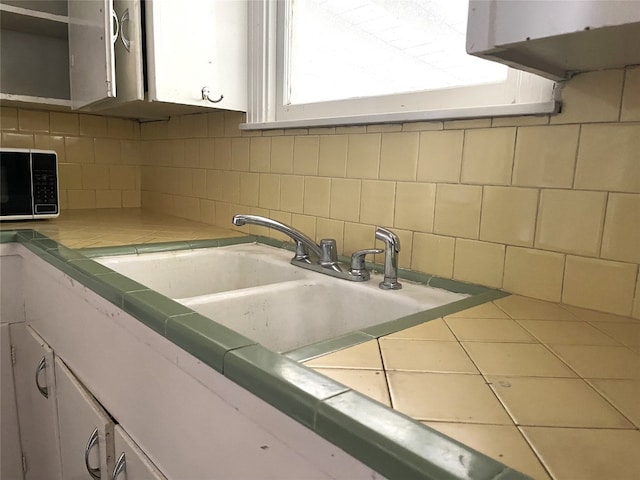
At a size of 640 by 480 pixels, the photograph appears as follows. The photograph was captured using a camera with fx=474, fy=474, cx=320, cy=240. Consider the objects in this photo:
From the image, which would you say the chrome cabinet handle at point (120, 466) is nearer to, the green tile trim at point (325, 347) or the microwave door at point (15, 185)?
the green tile trim at point (325, 347)

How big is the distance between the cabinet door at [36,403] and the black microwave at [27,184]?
44 centimetres

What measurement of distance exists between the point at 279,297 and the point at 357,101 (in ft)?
1.82

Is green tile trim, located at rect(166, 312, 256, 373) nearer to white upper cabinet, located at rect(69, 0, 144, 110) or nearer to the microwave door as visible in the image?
white upper cabinet, located at rect(69, 0, 144, 110)

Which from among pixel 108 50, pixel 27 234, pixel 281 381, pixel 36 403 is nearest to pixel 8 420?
pixel 36 403

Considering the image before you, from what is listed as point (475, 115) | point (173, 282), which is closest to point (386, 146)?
point (475, 115)

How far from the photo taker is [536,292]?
923mm

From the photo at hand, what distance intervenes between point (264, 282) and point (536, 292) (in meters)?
0.70

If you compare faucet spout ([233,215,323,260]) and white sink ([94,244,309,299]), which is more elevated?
faucet spout ([233,215,323,260])

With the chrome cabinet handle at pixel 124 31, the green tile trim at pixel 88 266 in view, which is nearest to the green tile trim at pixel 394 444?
the green tile trim at pixel 88 266

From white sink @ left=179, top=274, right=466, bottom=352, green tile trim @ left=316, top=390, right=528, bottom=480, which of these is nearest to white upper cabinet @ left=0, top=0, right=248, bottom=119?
white sink @ left=179, top=274, right=466, bottom=352

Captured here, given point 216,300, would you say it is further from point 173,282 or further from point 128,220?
point 128,220

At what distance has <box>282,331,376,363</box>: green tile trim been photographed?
1.97 ft

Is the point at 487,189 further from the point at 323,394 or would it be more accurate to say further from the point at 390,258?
the point at 323,394

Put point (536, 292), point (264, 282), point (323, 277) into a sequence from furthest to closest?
point (264, 282)
point (323, 277)
point (536, 292)
